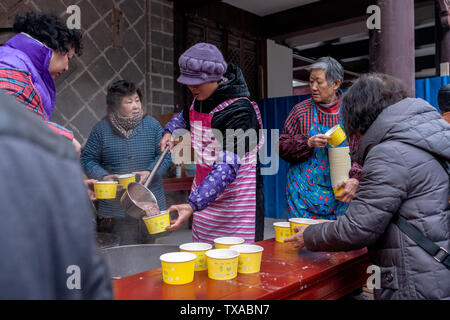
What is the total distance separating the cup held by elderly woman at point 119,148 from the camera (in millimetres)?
2820

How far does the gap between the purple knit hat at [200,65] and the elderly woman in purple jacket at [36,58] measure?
0.53 meters

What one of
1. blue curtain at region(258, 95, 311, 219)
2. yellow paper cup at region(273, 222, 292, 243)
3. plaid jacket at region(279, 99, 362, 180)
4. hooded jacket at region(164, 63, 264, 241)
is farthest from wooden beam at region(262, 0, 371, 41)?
yellow paper cup at region(273, 222, 292, 243)

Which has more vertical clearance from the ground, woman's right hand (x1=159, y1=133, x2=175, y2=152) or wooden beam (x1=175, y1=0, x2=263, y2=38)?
wooden beam (x1=175, y1=0, x2=263, y2=38)

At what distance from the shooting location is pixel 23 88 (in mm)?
1414

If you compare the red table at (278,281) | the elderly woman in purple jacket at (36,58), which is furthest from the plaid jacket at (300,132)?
the elderly woman in purple jacket at (36,58)

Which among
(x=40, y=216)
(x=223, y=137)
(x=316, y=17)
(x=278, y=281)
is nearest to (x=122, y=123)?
(x=223, y=137)

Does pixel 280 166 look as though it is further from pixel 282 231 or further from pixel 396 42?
pixel 282 231

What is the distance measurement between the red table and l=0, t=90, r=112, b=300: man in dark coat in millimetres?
815

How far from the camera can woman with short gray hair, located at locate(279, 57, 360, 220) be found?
2.36 metres

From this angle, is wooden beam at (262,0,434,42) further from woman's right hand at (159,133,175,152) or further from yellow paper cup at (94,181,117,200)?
yellow paper cup at (94,181,117,200)

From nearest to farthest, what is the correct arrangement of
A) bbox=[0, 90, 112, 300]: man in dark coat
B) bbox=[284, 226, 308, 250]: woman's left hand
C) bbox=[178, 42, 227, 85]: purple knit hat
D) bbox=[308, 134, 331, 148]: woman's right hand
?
bbox=[0, 90, 112, 300]: man in dark coat, bbox=[284, 226, 308, 250]: woman's left hand, bbox=[178, 42, 227, 85]: purple knit hat, bbox=[308, 134, 331, 148]: woman's right hand

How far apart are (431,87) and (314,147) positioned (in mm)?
4000

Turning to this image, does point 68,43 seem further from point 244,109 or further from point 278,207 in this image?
point 278,207

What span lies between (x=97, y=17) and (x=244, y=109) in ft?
12.7
